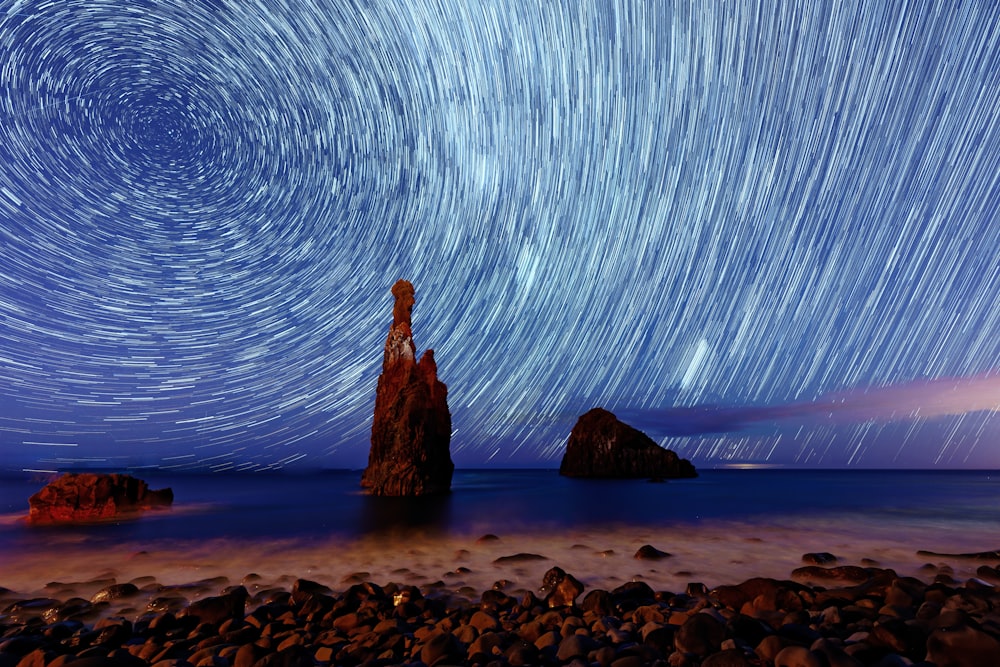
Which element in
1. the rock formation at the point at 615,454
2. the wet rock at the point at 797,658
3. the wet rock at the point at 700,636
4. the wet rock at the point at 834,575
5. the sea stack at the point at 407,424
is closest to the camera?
the wet rock at the point at 797,658

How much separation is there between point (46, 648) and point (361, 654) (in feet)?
14.9

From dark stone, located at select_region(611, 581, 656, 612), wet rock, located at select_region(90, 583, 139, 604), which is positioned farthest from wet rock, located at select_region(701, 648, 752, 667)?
wet rock, located at select_region(90, 583, 139, 604)

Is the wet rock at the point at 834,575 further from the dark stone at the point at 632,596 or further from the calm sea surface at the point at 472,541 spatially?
the dark stone at the point at 632,596

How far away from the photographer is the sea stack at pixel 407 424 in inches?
1672

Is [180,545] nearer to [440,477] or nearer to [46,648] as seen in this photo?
[46,648]

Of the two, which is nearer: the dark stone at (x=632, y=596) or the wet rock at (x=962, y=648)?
the wet rock at (x=962, y=648)

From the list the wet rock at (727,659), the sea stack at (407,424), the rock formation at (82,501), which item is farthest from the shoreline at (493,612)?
the sea stack at (407,424)

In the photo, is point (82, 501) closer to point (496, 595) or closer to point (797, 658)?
point (496, 595)

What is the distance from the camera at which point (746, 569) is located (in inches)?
526

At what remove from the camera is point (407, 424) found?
42219 millimetres

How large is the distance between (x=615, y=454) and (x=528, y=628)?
94.1 m

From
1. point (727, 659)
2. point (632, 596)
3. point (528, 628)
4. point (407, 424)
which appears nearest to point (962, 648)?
point (727, 659)

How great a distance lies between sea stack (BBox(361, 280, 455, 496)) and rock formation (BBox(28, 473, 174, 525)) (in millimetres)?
19045

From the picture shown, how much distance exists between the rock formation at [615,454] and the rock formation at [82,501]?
271 ft
